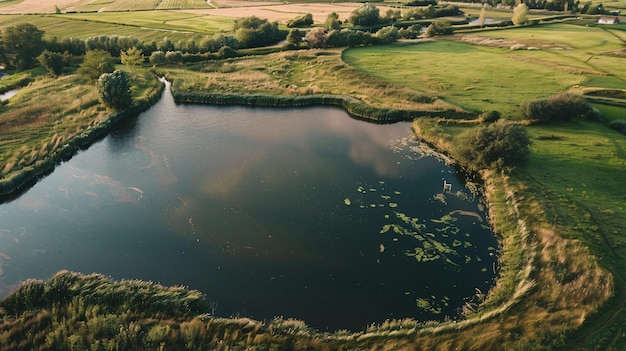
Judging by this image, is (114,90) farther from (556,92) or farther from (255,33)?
(556,92)

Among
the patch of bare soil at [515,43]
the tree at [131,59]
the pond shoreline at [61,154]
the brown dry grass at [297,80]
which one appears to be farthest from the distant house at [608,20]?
the pond shoreline at [61,154]

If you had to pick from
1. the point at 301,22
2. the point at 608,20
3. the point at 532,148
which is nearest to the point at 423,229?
the point at 532,148

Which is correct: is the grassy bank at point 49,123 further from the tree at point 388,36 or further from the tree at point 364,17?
the tree at point 364,17

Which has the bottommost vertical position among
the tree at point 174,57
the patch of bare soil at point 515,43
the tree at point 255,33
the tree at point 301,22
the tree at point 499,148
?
the tree at point 499,148

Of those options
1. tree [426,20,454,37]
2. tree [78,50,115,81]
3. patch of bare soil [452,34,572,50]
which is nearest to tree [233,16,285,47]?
tree [78,50,115,81]

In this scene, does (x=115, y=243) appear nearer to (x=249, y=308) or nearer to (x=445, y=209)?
(x=249, y=308)
